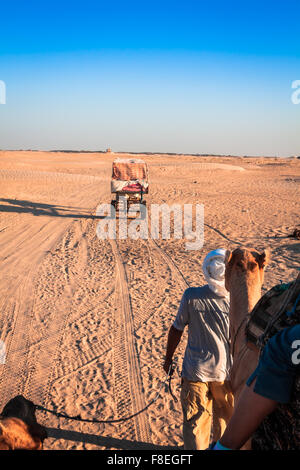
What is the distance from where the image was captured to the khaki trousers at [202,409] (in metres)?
2.75

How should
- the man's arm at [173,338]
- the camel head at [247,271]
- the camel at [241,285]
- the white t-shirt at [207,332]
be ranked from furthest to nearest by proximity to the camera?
1. the man's arm at [173,338]
2. the white t-shirt at [207,332]
3. the camel head at [247,271]
4. the camel at [241,285]

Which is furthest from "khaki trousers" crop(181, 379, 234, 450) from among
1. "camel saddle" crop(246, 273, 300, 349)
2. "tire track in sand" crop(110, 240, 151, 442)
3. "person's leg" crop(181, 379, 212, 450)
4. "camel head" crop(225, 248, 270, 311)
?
"camel saddle" crop(246, 273, 300, 349)

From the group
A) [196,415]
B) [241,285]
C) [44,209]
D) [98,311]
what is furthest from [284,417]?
[44,209]

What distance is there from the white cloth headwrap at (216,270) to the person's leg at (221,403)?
755 millimetres

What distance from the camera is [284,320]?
1187 millimetres

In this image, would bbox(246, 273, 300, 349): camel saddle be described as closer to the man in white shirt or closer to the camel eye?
the camel eye

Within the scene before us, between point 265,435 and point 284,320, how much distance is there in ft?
1.36

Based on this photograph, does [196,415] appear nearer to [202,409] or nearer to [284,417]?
[202,409]

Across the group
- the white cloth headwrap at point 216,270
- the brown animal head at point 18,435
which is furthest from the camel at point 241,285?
the brown animal head at point 18,435

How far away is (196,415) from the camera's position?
9.09ft

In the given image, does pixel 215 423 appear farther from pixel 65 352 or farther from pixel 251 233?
pixel 251 233

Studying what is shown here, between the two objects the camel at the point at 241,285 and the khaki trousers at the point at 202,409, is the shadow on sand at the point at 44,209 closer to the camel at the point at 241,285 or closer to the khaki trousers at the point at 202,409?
the khaki trousers at the point at 202,409
